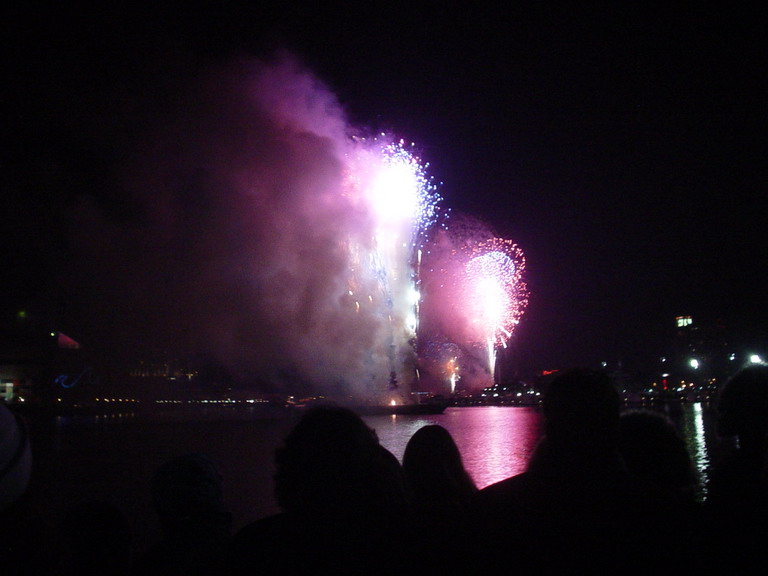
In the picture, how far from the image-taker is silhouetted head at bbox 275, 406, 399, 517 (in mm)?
1961

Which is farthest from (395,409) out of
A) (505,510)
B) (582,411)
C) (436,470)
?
(505,510)

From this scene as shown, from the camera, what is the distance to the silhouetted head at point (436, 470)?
3016 mm

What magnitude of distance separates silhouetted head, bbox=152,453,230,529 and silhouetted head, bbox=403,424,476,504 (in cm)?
100

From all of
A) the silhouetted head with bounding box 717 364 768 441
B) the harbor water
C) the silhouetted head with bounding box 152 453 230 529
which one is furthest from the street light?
the silhouetted head with bounding box 152 453 230 529

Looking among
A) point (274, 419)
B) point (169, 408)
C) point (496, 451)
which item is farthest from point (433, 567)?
point (169, 408)

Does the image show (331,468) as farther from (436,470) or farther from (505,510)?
(436,470)

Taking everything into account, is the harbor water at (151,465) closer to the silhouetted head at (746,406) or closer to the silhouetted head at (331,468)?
the silhouetted head at (331,468)

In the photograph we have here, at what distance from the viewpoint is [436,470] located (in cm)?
306

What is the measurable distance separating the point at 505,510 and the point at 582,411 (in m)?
0.46

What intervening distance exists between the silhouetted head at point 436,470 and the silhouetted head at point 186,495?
3.29 feet

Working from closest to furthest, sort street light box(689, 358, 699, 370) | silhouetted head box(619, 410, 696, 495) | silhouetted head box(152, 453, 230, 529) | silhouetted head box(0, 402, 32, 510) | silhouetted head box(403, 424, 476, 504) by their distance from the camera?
silhouetted head box(0, 402, 32, 510), silhouetted head box(619, 410, 696, 495), silhouetted head box(152, 453, 230, 529), silhouetted head box(403, 424, 476, 504), street light box(689, 358, 699, 370)

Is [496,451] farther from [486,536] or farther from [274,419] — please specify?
[274,419]

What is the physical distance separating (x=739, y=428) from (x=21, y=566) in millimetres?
3302

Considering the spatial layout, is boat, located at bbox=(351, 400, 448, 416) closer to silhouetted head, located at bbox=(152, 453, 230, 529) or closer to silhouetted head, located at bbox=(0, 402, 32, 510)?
silhouetted head, located at bbox=(152, 453, 230, 529)
